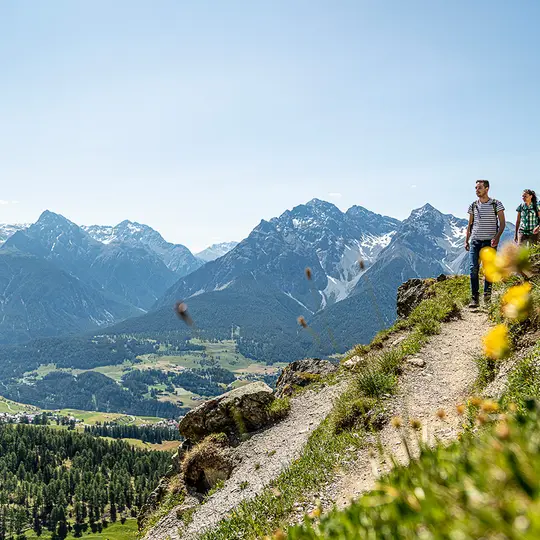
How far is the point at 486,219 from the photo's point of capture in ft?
50.4

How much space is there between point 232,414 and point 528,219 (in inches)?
605

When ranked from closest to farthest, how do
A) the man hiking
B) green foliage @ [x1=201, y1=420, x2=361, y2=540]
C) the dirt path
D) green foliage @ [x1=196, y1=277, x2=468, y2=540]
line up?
the dirt path
green foliage @ [x1=201, y1=420, x2=361, y2=540]
green foliage @ [x1=196, y1=277, x2=468, y2=540]
the man hiking

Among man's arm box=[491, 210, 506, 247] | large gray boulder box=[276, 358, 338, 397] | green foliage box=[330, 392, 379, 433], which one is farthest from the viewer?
large gray boulder box=[276, 358, 338, 397]

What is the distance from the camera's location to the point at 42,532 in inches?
6033

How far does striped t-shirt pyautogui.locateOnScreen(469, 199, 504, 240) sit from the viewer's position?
15273mm

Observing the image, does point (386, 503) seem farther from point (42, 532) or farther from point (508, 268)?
point (42, 532)

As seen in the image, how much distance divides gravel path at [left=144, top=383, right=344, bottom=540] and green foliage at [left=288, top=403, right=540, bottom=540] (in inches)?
429

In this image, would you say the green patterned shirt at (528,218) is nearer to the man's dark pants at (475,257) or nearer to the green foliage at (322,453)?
the man's dark pants at (475,257)

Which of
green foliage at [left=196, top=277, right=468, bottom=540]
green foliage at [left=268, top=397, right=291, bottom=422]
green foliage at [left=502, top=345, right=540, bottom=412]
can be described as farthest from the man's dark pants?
green foliage at [left=268, top=397, right=291, bottom=422]

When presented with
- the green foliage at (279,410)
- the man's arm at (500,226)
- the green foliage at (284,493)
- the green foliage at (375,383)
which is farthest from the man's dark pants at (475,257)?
the green foliage at (279,410)

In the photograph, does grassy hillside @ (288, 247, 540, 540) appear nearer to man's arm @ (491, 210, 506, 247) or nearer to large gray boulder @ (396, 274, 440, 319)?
man's arm @ (491, 210, 506, 247)

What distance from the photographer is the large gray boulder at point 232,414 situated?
20.2m

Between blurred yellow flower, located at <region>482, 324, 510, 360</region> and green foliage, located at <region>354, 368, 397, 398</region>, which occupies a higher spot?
blurred yellow flower, located at <region>482, 324, 510, 360</region>

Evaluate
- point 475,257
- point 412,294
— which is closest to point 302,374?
point 412,294
